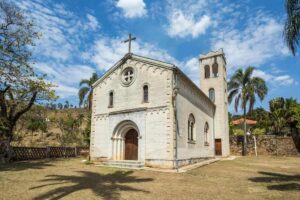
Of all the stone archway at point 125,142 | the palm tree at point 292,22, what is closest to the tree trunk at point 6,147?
the stone archway at point 125,142

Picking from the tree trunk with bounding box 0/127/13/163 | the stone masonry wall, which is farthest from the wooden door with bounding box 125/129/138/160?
the stone masonry wall

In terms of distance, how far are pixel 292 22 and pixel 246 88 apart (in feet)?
84.3

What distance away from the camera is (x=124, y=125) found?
20469mm

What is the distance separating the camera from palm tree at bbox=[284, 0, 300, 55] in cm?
1105

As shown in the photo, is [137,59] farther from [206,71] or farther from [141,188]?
[206,71]

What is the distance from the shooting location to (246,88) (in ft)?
117

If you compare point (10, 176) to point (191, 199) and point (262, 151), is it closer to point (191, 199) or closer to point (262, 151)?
point (191, 199)

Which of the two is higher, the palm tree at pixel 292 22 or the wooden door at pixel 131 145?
the palm tree at pixel 292 22

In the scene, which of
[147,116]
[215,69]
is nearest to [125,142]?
[147,116]

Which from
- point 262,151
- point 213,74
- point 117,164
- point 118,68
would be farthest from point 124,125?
point 262,151

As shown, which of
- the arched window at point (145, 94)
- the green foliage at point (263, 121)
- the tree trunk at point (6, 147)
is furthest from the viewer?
the green foliage at point (263, 121)

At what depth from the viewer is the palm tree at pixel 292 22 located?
435 inches

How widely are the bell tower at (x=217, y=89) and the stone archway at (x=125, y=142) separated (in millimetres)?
14006

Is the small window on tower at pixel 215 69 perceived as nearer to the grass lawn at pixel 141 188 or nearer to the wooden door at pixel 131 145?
the wooden door at pixel 131 145
